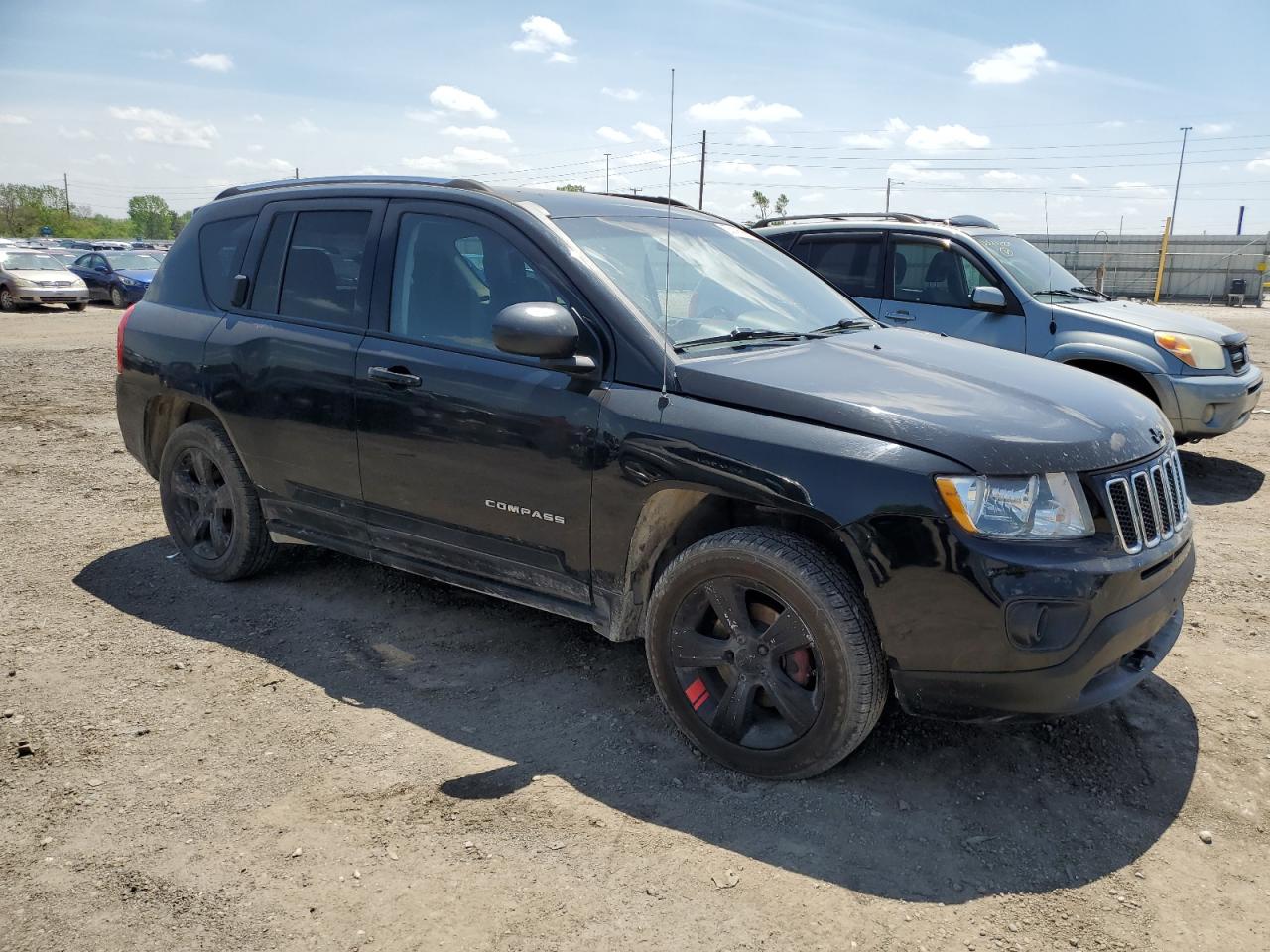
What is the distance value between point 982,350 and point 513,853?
2.58 meters

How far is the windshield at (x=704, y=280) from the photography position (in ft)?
11.8

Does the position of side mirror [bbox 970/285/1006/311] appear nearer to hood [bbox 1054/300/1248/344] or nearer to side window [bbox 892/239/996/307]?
side window [bbox 892/239/996/307]

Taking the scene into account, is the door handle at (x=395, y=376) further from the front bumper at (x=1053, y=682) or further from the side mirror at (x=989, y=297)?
the side mirror at (x=989, y=297)

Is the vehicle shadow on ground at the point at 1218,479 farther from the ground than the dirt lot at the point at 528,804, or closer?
farther from the ground

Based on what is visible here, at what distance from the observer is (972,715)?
2.89 meters

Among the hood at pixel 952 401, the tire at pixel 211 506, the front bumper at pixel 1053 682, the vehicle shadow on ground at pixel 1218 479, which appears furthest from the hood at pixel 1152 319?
the tire at pixel 211 506

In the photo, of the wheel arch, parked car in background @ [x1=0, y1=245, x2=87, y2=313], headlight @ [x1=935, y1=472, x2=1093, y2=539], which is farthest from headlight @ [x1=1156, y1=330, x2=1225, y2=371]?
parked car in background @ [x1=0, y1=245, x2=87, y2=313]

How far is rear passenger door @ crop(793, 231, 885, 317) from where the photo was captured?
775cm

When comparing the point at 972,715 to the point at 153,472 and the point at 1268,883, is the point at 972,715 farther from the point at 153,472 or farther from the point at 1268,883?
the point at 153,472

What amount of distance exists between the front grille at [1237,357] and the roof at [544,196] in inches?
188

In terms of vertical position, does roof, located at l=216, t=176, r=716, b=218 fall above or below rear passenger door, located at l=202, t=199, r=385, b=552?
above

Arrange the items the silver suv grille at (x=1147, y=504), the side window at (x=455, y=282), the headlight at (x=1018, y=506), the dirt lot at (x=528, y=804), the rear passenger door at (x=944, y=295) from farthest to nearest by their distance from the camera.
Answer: the rear passenger door at (x=944, y=295) < the side window at (x=455, y=282) < the silver suv grille at (x=1147, y=504) < the headlight at (x=1018, y=506) < the dirt lot at (x=528, y=804)

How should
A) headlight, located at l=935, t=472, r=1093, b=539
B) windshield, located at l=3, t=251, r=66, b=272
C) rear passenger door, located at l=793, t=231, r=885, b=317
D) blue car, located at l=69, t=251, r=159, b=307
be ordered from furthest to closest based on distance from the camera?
blue car, located at l=69, t=251, r=159, b=307, windshield, located at l=3, t=251, r=66, b=272, rear passenger door, located at l=793, t=231, r=885, b=317, headlight, located at l=935, t=472, r=1093, b=539

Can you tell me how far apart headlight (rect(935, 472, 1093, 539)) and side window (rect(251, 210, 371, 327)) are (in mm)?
2556
